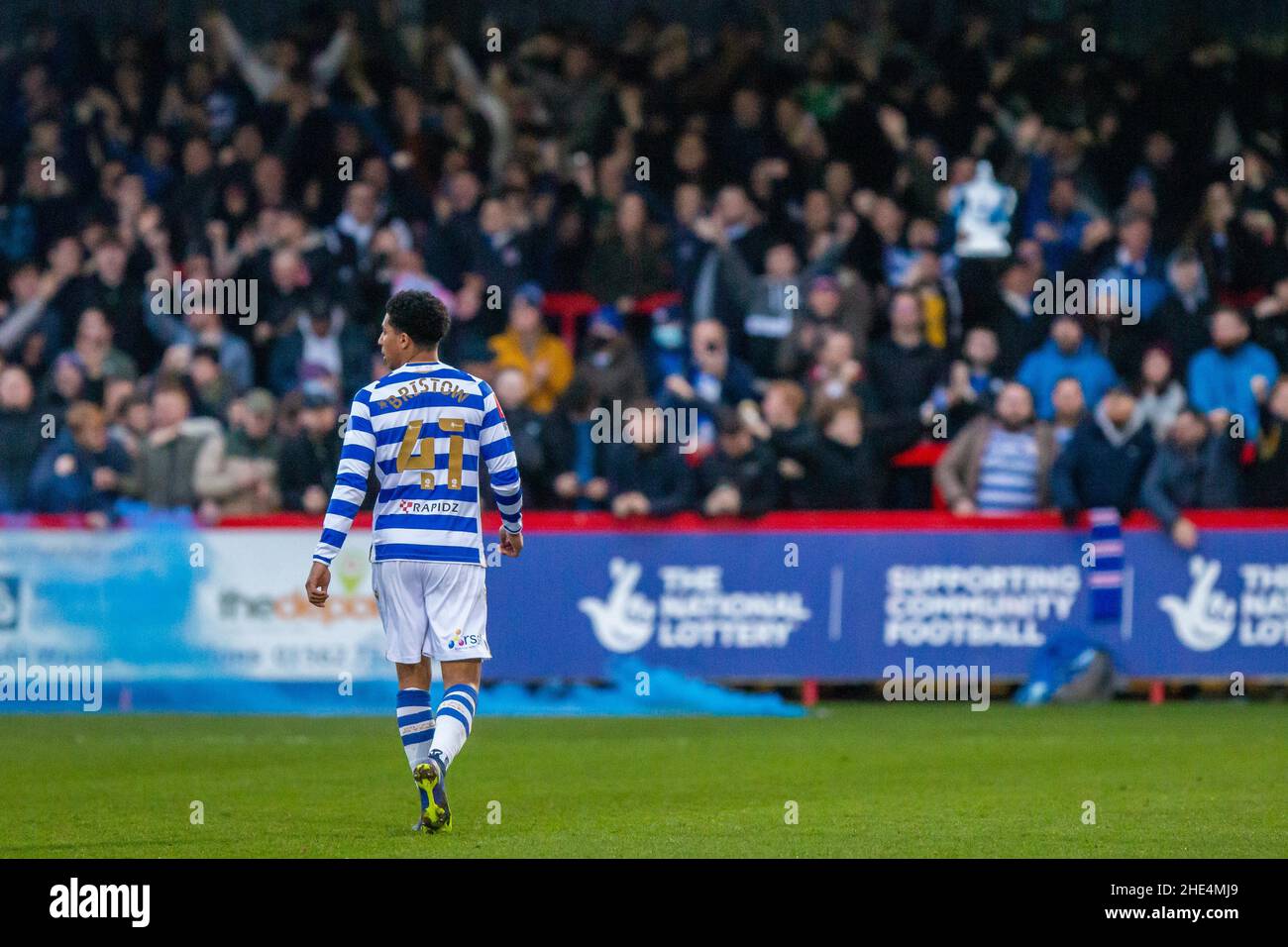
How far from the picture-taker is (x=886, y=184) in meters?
21.1

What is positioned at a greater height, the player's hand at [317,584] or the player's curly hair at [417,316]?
the player's curly hair at [417,316]

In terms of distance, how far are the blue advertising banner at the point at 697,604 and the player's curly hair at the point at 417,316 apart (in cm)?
708

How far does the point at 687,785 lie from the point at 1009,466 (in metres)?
6.26

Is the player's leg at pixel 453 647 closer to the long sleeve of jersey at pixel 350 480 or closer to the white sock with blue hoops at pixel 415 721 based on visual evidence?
the white sock with blue hoops at pixel 415 721

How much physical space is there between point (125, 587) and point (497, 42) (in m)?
7.67

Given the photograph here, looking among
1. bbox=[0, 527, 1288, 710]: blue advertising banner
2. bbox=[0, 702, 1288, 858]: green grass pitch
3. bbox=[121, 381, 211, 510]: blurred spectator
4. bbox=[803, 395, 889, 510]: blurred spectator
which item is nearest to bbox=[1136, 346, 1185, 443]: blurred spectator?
bbox=[0, 527, 1288, 710]: blue advertising banner

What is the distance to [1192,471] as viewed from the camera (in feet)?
57.3

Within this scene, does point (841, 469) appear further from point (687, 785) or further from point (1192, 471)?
point (687, 785)

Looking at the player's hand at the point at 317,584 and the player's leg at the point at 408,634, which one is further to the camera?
the player's leg at the point at 408,634

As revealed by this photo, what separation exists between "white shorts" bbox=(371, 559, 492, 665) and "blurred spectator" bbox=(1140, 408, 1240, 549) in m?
8.50

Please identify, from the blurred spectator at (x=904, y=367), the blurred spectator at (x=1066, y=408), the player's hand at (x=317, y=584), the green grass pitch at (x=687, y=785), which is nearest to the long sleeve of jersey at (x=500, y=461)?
the player's hand at (x=317, y=584)

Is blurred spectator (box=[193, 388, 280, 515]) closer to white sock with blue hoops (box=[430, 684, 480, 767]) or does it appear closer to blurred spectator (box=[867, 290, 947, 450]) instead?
blurred spectator (box=[867, 290, 947, 450])

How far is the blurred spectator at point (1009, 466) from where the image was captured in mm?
17469

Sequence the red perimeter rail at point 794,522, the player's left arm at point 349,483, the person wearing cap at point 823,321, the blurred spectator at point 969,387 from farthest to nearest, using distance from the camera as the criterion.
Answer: the person wearing cap at point 823,321 < the blurred spectator at point 969,387 < the red perimeter rail at point 794,522 < the player's left arm at point 349,483
